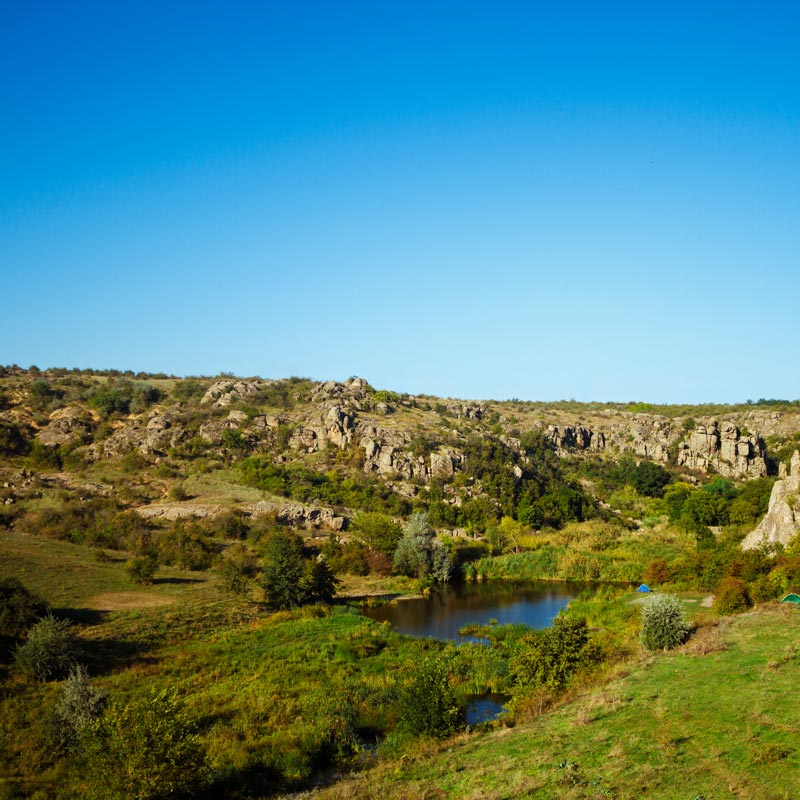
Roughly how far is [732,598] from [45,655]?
39413 millimetres

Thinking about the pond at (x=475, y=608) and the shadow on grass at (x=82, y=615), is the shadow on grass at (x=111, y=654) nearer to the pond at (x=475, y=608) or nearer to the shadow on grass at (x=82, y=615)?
the shadow on grass at (x=82, y=615)

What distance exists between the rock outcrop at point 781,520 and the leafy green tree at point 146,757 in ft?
158

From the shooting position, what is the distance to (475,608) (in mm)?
53000

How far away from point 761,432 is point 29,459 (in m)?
137

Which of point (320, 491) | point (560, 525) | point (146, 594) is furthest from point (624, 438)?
point (146, 594)

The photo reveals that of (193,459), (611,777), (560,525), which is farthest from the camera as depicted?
(193,459)

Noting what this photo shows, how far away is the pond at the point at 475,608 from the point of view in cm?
4616

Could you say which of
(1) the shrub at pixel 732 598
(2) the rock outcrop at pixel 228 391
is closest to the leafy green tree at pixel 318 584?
(1) the shrub at pixel 732 598

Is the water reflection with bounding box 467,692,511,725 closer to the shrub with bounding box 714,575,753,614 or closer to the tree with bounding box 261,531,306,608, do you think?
the shrub with bounding box 714,575,753,614

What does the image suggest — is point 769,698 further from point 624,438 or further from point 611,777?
point 624,438

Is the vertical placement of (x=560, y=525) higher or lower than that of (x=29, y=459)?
lower

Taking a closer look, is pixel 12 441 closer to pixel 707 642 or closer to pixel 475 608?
pixel 475 608

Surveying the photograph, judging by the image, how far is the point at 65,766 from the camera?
20.8 m

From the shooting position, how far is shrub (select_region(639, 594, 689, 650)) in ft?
103
